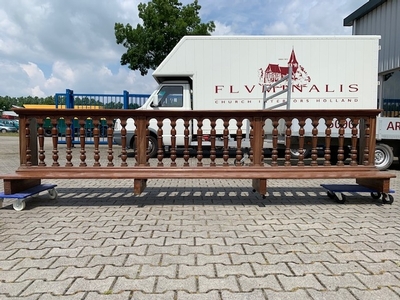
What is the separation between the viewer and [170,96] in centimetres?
1004

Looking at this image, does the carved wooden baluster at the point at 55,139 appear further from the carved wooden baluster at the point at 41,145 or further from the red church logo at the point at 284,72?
the red church logo at the point at 284,72

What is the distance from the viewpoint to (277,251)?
9.15 feet

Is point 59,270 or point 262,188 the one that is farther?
point 262,188

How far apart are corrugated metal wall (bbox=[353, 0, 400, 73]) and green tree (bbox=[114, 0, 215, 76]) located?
937 centimetres

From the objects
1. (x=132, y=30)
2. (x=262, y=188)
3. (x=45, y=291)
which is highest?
(x=132, y=30)

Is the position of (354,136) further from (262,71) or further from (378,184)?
(262,71)

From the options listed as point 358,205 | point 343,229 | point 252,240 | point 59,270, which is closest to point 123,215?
point 59,270

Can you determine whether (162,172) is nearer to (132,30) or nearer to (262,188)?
(262,188)

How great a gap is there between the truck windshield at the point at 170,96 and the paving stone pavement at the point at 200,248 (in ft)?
18.6

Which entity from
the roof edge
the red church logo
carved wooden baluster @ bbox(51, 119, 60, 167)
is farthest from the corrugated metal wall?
carved wooden baluster @ bbox(51, 119, 60, 167)

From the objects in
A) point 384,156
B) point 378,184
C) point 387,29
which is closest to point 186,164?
point 378,184

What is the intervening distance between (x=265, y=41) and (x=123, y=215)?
26.8 ft

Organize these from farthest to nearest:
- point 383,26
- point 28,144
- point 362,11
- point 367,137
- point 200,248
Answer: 1. point 362,11
2. point 383,26
3. point 367,137
4. point 28,144
5. point 200,248

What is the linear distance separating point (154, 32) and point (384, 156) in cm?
1395
